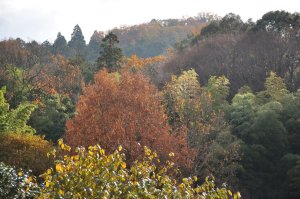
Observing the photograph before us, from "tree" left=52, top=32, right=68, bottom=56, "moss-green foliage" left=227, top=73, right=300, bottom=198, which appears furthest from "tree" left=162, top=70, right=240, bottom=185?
"tree" left=52, top=32, right=68, bottom=56

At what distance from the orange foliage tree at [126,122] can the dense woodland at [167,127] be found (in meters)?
0.07

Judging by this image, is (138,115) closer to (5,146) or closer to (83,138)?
(83,138)

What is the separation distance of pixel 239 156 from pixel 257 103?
763 cm

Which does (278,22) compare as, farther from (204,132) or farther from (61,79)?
(61,79)

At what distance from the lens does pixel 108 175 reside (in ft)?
25.3

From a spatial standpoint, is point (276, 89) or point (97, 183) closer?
point (97, 183)

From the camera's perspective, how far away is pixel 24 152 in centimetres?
2150

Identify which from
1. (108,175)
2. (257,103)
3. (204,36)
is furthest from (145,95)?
(204,36)

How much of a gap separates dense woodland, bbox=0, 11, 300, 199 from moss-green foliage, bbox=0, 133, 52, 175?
58 mm

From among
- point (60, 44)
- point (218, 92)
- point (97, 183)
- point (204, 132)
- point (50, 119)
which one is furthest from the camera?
point (60, 44)

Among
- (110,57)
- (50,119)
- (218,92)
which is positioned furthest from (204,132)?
(110,57)

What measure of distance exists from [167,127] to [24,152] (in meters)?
8.32

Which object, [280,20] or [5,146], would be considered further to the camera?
[280,20]

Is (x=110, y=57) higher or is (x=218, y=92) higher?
(x=110, y=57)
